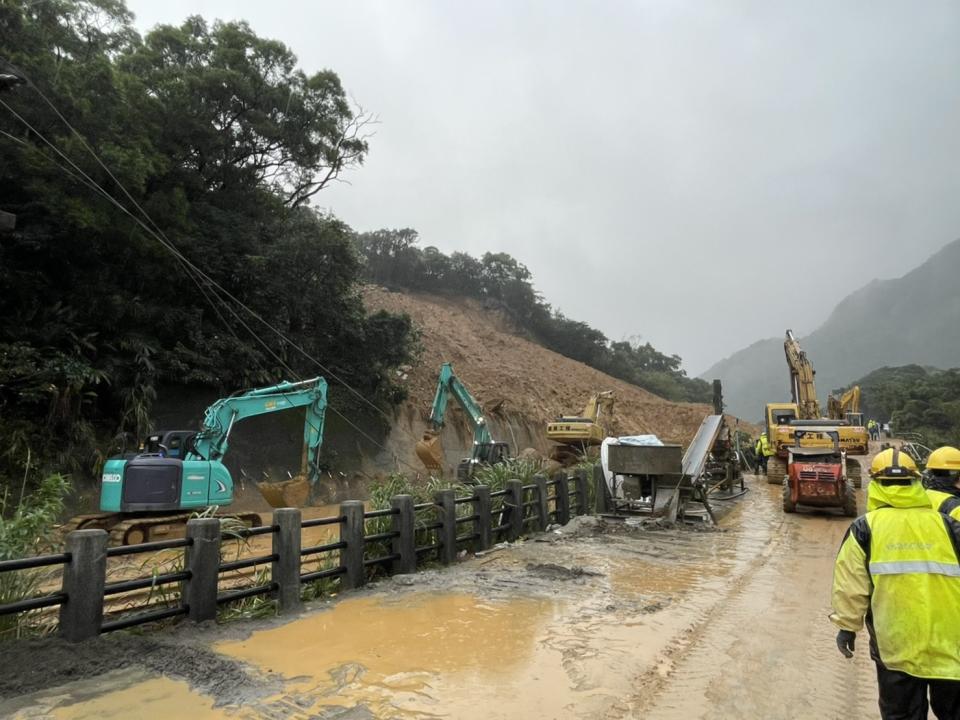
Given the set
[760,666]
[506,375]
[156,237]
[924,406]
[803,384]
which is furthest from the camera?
[924,406]

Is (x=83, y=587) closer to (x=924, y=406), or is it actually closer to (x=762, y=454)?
(x=762, y=454)

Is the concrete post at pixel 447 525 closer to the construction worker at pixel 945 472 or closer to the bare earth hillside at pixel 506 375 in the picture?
the construction worker at pixel 945 472

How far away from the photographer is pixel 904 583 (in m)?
3.04

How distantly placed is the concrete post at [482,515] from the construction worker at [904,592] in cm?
665

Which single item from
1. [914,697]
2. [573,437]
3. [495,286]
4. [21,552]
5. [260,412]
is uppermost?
[495,286]

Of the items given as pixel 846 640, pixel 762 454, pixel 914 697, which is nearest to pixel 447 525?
pixel 846 640

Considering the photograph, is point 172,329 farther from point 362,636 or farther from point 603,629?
point 603,629

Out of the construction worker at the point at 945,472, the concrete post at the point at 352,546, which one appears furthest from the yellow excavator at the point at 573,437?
the construction worker at the point at 945,472

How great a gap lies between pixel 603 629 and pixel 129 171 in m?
14.9

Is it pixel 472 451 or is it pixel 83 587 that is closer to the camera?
pixel 83 587

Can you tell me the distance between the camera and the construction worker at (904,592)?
115 inches

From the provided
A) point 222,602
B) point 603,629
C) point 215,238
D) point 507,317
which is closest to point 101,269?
point 215,238

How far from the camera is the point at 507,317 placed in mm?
56312

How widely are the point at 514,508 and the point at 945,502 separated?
24.5ft
